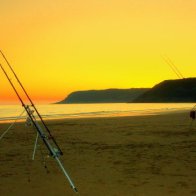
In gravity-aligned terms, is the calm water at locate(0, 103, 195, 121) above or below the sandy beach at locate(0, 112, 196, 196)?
below

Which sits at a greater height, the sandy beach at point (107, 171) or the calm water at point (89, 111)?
the sandy beach at point (107, 171)

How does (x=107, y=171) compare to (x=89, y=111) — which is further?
(x=89, y=111)

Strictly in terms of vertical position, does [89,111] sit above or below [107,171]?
below

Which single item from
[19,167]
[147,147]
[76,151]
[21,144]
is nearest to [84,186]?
[19,167]

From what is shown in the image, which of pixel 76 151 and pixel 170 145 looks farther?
pixel 170 145

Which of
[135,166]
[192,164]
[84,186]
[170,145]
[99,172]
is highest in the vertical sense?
[84,186]

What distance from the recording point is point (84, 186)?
896cm

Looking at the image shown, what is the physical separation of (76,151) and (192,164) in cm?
517

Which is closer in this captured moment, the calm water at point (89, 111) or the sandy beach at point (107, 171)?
the sandy beach at point (107, 171)

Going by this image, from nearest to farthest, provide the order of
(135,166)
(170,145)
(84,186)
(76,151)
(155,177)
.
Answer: (84,186)
(155,177)
(135,166)
(76,151)
(170,145)

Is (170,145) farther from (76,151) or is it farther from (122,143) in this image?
(76,151)

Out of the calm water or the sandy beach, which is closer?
the sandy beach

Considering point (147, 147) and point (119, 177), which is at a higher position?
point (119, 177)

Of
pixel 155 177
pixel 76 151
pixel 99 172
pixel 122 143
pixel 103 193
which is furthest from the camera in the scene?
pixel 122 143
